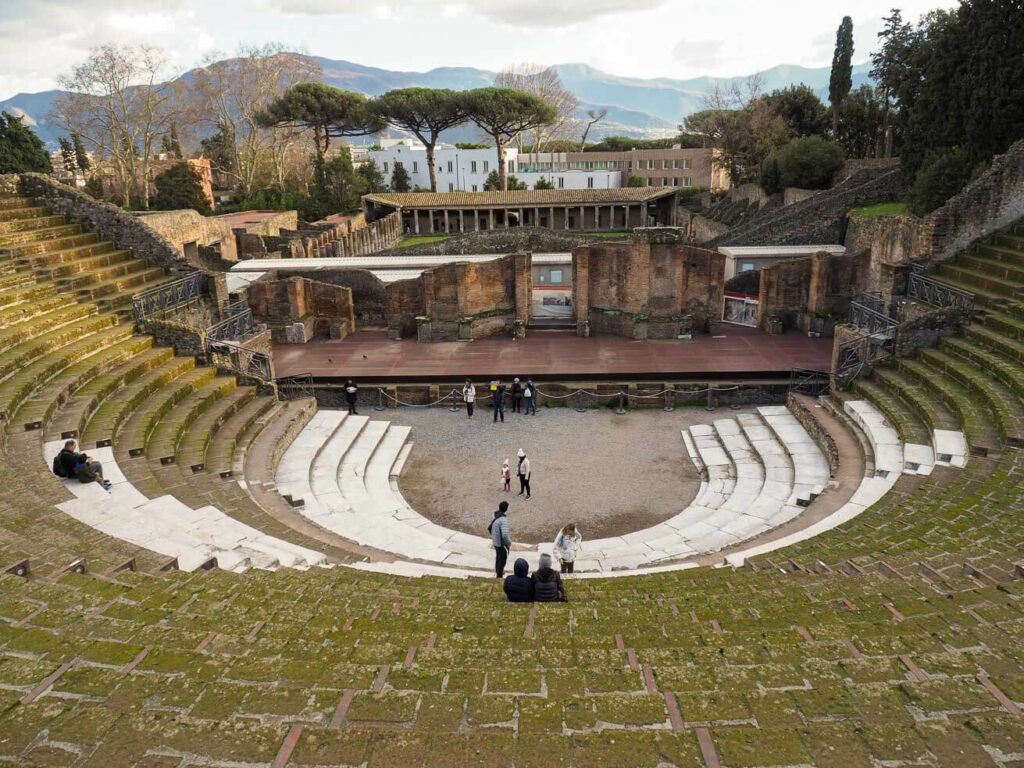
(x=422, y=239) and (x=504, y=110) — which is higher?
(x=504, y=110)

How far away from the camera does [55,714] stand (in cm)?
396

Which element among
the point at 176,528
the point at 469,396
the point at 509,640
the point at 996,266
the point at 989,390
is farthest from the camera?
the point at 469,396

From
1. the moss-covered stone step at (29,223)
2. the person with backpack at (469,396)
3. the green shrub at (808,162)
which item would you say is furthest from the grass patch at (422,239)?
the person with backpack at (469,396)

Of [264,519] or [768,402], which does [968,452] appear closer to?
[768,402]

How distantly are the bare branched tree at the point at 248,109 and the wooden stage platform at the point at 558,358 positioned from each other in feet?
119

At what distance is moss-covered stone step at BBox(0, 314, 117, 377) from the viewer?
40.2 feet

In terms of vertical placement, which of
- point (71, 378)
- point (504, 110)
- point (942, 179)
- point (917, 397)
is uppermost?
point (504, 110)

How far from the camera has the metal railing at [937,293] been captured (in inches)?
602

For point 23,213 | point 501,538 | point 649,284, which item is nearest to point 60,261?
point 23,213

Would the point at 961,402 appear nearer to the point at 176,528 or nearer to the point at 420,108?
the point at 176,528

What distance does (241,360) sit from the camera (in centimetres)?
1767

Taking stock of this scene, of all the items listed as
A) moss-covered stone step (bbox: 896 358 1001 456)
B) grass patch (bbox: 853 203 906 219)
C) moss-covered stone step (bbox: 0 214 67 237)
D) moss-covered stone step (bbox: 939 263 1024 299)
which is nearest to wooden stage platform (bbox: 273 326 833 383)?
moss-covered stone step (bbox: 939 263 1024 299)

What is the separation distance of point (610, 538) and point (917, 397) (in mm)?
6825

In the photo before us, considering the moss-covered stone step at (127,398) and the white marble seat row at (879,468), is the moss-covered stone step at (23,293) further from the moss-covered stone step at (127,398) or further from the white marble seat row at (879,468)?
the white marble seat row at (879,468)
